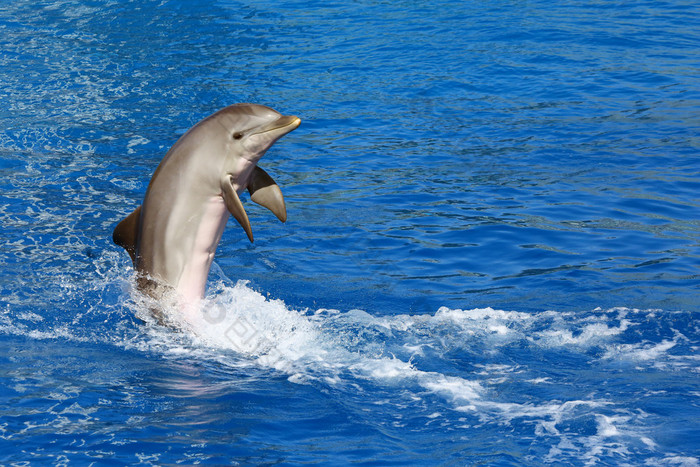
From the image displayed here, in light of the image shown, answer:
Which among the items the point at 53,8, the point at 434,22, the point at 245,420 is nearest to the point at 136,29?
the point at 53,8

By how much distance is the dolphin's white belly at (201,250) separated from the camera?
226 inches

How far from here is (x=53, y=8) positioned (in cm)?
1941

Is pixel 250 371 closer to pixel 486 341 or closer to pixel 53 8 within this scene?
pixel 486 341

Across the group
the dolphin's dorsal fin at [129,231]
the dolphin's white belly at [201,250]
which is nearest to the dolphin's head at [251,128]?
the dolphin's white belly at [201,250]

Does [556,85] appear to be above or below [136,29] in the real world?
below

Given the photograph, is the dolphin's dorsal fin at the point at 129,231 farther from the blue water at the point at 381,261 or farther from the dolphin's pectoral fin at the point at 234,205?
the dolphin's pectoral fin at the point at 234,205

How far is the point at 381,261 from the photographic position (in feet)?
25.1

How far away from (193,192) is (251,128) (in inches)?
24.0

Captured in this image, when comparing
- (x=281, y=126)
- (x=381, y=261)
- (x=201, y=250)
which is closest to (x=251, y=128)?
(x=281, y=126)

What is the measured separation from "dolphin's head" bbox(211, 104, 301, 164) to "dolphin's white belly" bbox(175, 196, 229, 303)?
0.40 meters

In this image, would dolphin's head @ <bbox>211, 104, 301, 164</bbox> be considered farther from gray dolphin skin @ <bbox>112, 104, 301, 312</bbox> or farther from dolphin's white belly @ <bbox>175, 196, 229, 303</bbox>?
dolphin's white belly @ <bbox>175, 196, 229, 303</bbox>

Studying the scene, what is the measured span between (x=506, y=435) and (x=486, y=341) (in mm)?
1404

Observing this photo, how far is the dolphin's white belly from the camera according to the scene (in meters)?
5.73

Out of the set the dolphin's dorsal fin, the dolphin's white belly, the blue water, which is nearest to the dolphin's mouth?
the dolphin's white belly
